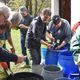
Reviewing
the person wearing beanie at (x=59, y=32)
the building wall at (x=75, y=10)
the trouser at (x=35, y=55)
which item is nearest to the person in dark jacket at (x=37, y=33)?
the trouser at (x=35, y=55)

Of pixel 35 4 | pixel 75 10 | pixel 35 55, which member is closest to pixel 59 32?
pixel 35 55

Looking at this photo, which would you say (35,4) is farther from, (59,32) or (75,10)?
(59,32)

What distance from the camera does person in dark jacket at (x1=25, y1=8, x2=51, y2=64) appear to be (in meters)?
6.70

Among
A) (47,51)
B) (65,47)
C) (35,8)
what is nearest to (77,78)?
(47,51)

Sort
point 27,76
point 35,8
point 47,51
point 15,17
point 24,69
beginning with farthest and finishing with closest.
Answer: point 35,8, point 24,69, point 47,51, point 15,17, point 27,76

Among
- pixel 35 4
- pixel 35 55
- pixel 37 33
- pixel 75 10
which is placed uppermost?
pixel 37 33

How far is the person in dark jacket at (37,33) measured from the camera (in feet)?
22.0

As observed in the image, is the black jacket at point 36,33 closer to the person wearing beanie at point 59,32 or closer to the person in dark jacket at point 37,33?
the person in dark jacket at point 37,33

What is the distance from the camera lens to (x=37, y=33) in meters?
6.70

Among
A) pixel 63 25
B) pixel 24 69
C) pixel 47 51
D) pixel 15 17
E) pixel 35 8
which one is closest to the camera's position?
pixel 15 17

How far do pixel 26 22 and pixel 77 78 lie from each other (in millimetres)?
3472

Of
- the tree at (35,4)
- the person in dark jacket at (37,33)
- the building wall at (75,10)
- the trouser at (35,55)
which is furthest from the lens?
the tree at (35,4)

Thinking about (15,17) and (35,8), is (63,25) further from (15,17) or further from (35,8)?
(35,8)

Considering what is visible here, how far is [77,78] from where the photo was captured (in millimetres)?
6008
